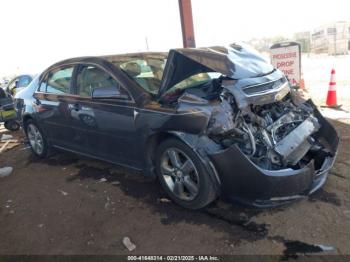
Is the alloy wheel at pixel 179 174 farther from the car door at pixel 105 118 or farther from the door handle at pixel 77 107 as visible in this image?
the door handle at pixel 77 107

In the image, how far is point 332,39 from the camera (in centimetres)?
2797

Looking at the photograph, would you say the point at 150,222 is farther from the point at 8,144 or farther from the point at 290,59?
the point at 290,59

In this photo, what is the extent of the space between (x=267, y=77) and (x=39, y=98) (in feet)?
11.6

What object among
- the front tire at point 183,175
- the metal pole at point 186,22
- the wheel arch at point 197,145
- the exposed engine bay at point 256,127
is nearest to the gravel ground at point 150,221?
the front tire at point 183,175

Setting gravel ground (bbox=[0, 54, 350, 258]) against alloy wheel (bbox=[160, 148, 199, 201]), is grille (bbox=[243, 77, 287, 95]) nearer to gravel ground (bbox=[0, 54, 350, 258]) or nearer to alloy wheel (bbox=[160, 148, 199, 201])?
alloy wheel (bbox=[160, 148, 199, 201])

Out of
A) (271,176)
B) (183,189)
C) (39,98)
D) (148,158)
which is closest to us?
(271,176)

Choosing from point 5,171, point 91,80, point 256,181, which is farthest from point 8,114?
point 256,181

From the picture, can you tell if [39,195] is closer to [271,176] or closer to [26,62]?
[271,176]

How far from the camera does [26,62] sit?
69938 millimetres

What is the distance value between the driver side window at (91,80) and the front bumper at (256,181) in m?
1.63

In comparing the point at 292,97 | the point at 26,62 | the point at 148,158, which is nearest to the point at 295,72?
the point at 292,97

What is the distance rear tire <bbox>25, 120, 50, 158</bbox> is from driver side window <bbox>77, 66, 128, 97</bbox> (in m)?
1.60

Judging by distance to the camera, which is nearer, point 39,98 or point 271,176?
point 271,176

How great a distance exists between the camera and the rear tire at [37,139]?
19.0 ft
